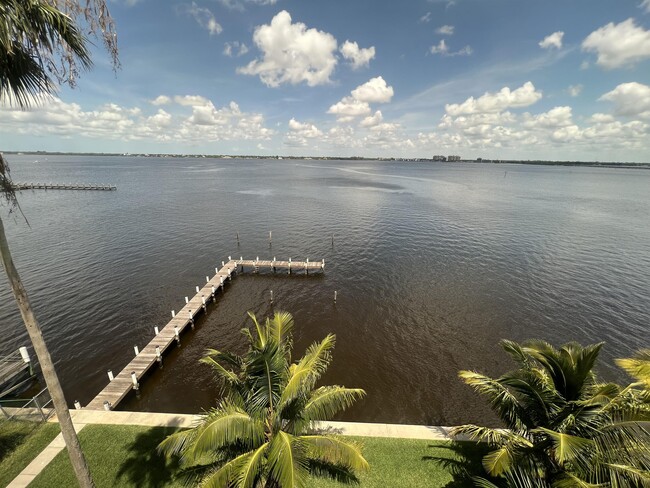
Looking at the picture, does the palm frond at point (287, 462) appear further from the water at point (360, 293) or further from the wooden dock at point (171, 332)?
the wooden dock at point (171, 332)

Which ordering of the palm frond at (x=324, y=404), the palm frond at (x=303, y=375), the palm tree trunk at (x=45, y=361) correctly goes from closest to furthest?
the palm tree trunk at (x=45, y=361) < the palm frond at (x=303, y=375) < the palm frond at (x=324, y=404)

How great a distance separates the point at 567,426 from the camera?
7.90m

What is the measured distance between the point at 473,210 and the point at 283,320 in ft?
266

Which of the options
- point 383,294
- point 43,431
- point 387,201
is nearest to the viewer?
point 43,431

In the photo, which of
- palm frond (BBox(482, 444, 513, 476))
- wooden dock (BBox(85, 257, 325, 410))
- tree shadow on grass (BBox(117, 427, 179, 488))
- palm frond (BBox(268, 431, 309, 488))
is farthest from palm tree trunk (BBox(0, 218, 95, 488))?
palm frond (BBox(482, 444, 513, 476))

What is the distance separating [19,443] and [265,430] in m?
12.6

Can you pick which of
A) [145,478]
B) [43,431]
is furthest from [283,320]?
[43,431]

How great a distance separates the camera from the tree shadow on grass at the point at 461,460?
1127cm

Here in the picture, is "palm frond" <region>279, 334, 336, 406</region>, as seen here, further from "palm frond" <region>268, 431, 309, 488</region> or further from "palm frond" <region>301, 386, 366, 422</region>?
"palm frond" <region>268, 431, 309, 488</region>

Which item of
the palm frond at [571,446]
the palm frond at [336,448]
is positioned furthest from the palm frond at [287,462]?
the palm frond at [571,446]

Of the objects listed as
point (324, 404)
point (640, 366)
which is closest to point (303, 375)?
point (324, 404)

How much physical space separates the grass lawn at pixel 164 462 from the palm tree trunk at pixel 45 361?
3.78m

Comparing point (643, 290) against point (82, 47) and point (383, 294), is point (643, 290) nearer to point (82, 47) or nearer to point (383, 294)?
point (383, 294)

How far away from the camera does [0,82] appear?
596 cm
